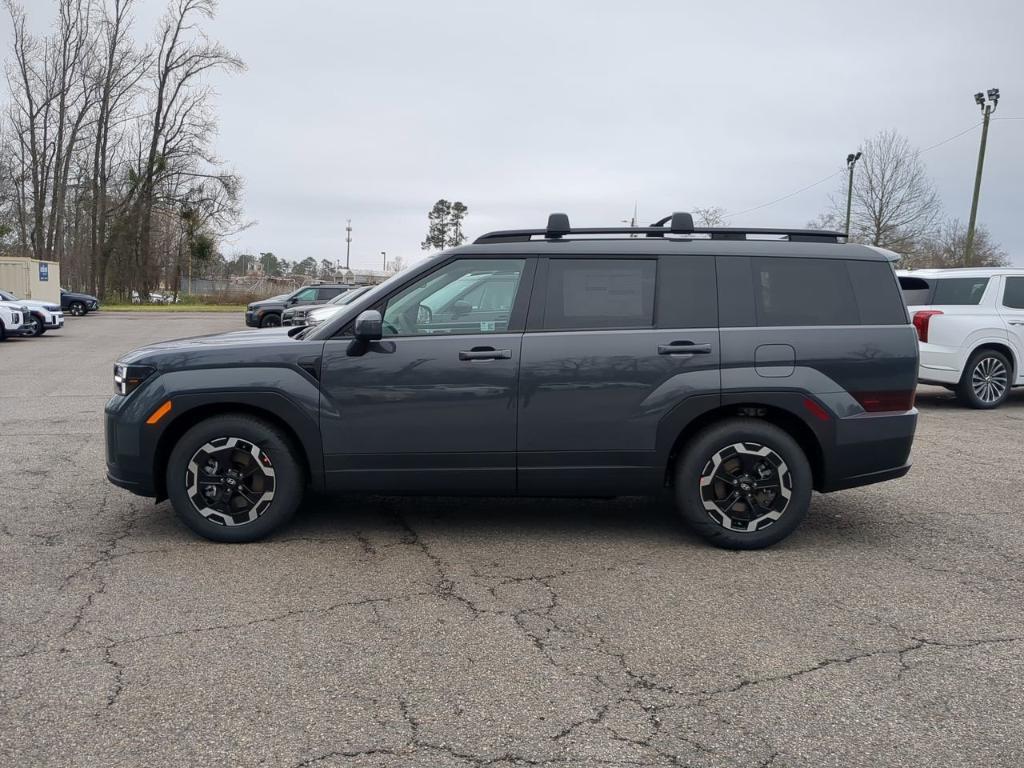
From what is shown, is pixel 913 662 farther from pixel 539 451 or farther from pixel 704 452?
pixel 539 451

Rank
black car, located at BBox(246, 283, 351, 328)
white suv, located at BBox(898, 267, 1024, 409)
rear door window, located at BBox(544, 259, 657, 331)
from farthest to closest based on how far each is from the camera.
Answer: black car, located at BBox(246, 283, 351, 328) → white suv, located at BBox(898, 267, 1024, 409) → rear door window, located at BBox(544, 259, 657, 331)

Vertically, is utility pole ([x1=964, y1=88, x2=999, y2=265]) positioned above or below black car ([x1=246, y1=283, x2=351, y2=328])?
above

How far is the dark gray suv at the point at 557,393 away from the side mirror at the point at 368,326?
0.01m

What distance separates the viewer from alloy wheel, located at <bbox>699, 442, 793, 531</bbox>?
16.8ft

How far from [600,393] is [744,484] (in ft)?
3.30

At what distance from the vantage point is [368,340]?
507 cm

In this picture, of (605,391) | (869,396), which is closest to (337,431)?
(605,391)

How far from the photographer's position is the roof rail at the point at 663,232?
5.36 metres

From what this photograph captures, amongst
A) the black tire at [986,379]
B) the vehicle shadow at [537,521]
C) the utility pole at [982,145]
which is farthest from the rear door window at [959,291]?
the utility pole at [982,145]

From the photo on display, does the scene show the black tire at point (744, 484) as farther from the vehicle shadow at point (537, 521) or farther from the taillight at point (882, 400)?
the taillight at point (882, 400)

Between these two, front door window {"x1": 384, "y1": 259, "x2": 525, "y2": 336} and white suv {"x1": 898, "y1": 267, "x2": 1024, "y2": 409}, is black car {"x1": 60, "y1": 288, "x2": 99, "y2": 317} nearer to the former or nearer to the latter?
white suv {"x1": 898, "y1": 267, "x2": 1024, "y2": 409}

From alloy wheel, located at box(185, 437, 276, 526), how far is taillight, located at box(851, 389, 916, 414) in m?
3.50

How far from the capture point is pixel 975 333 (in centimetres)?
1137

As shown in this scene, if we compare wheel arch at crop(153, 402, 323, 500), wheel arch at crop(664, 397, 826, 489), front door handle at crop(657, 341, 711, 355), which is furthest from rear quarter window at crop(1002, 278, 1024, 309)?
wheel arch at crop(153, 402, 323, 500)
